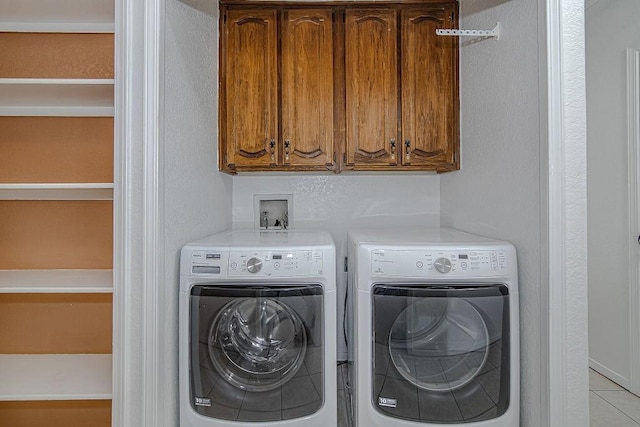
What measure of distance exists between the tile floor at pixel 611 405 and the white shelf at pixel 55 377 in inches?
99.3

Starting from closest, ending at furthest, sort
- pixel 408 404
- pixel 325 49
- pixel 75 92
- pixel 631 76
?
pixel 408 404 < pixel 75 92 < pixel 325 49 < pixel 631 76

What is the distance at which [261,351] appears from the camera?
1338mm

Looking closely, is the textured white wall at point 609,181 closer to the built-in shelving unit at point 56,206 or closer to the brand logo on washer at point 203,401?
the brand logo on washer at point 203,401

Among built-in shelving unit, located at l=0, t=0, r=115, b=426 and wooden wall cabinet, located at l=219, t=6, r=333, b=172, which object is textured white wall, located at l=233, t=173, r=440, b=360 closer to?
wooden wall cabinet, located at l=219, t=6, r=333, b=172

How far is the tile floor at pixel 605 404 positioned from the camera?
1714 mm

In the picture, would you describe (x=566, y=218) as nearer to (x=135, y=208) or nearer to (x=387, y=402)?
(x=387, y=402)

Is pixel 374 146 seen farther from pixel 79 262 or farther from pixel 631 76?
pixel 631 76

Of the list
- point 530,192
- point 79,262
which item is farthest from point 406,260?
point 79,262

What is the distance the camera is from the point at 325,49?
6.24 ft

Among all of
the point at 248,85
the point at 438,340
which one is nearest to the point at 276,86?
the point at 248,85

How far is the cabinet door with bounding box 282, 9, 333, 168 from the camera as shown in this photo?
1900mm

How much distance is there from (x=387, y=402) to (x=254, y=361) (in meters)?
0.57

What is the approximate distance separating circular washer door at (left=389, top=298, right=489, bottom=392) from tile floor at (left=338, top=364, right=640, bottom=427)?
538 millimetres

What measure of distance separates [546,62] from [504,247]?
0.72 m
